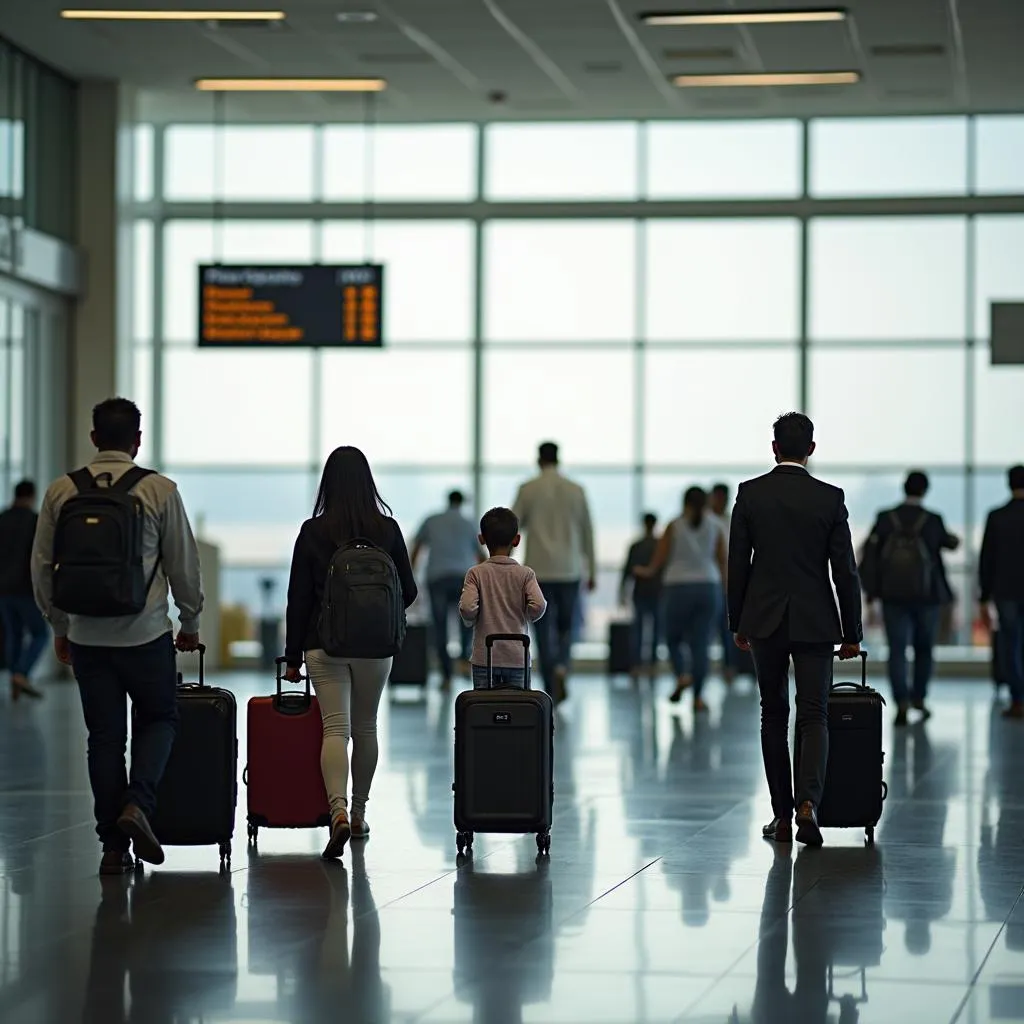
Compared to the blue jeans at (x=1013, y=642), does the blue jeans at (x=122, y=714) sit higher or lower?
higher

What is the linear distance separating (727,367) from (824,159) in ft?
7.84

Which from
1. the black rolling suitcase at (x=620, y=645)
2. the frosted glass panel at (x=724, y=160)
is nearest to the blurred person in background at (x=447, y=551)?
the black rolling suitcase at (x=620, y=645)

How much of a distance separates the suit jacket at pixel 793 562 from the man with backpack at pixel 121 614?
2.21 metres

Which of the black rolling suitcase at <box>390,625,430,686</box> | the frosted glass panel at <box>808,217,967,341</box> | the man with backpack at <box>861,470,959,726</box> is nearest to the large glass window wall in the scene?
the frosted glass panel at <box>808,217,967,341</box>

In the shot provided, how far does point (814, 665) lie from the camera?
8008mm

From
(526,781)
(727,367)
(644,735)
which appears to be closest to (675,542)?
(644,735)

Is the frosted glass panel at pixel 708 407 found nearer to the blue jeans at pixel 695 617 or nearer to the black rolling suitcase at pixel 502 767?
the blue jeans at pixel 695 617

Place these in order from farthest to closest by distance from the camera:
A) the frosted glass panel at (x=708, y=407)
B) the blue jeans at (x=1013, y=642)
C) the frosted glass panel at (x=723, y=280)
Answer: the frosted glass panel at (x=708, y=407) < the frosted glass panel at (x=723, y=280) < the blue jeans at (x=1013, y=642)

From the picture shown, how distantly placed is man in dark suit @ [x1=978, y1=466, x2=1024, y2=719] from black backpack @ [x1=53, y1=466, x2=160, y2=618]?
8847mm

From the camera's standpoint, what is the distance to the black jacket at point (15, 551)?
16.0 meters

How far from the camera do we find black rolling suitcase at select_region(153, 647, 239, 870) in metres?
7.33

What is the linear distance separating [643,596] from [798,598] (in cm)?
1216

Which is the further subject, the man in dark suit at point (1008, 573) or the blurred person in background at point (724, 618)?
the blurred person in background at point (724, 618)

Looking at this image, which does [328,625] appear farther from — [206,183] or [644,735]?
[206,183]
